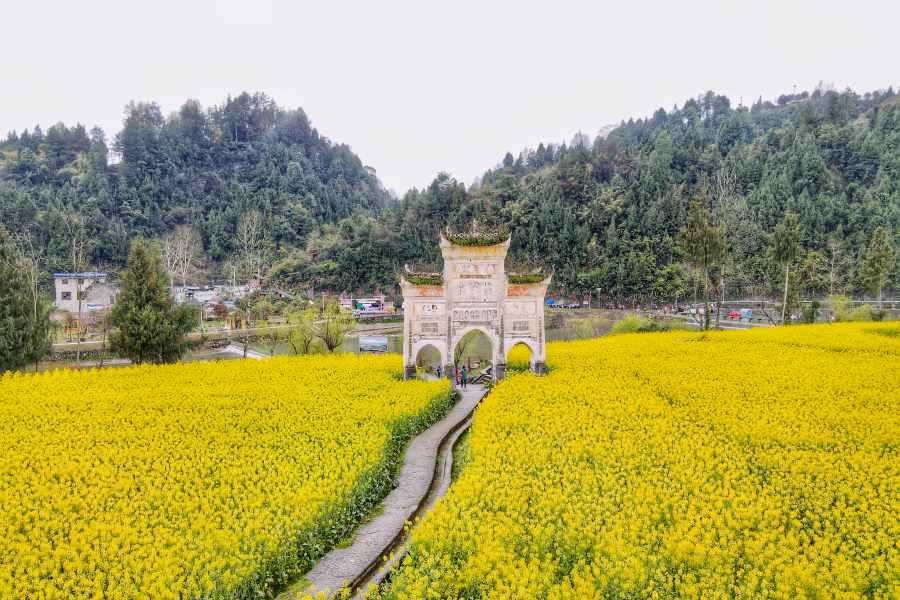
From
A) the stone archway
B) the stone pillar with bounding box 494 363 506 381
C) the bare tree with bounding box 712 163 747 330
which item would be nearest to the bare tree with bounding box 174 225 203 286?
the stone archway

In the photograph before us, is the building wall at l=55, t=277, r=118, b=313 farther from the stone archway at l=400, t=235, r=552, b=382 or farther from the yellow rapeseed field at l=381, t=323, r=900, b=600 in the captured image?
the yellow rapeseed field at l=381, t=323, r=900, b=600

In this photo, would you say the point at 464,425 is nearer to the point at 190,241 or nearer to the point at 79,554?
the point at 79,554

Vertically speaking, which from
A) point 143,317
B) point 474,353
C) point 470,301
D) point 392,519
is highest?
point 470,301

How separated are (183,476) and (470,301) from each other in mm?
13181

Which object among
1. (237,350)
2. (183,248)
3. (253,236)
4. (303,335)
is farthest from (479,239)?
(253,236)

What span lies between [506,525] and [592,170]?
85.6 m

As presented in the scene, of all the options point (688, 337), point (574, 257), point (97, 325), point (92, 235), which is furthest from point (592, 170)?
point (92, 235)

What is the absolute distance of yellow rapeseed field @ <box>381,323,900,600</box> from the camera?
725cm

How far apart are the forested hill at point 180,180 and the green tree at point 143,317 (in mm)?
54001

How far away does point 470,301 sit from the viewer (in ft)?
68.8

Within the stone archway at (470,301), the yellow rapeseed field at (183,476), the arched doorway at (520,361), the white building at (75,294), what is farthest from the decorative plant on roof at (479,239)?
the white building at (75,294)

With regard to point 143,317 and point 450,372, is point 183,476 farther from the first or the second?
point 143,317

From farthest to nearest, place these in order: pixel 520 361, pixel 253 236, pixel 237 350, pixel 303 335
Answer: pixel 253 236 → pixel 237 350 → pixel 303 335 → pixel 520 361

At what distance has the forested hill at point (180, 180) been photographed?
243 feet
